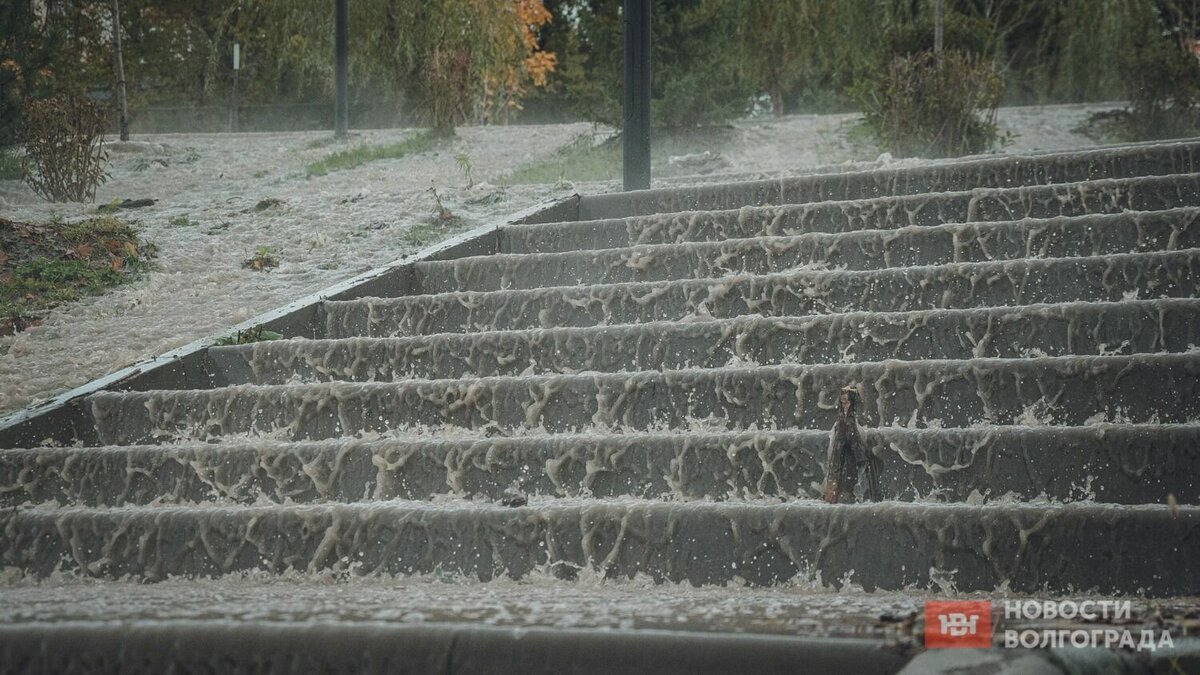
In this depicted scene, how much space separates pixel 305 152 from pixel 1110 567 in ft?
35.2

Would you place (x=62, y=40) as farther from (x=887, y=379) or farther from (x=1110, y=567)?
(x=1110, y=567)

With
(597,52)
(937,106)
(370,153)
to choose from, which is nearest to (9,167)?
(370,153)

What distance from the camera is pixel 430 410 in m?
5.07

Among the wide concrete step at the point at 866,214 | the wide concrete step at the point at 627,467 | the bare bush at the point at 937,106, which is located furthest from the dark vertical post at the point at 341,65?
the wide concrete step at the point at 627,467

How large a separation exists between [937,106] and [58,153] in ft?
23.7

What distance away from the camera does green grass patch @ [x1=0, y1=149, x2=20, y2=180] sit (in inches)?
436

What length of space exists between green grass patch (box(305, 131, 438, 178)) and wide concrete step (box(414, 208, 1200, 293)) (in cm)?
528

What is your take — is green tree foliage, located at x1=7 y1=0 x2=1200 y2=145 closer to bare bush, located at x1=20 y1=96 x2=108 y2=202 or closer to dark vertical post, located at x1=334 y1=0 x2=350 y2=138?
bare bush, located at x1=20 y1=96 x2=108 y2=202

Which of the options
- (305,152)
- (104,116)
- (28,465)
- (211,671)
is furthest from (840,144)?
(211,671)

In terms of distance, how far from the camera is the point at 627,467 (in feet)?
14.5

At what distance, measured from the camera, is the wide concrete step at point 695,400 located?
4.33m

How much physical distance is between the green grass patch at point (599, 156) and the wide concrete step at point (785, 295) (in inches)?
172

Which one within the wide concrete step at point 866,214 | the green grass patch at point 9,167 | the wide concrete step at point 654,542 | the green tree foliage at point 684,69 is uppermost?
the green tree foliage at point 684,69

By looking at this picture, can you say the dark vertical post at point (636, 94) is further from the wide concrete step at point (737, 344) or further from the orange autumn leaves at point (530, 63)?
the orange autumn leaves at point (530, 63)
